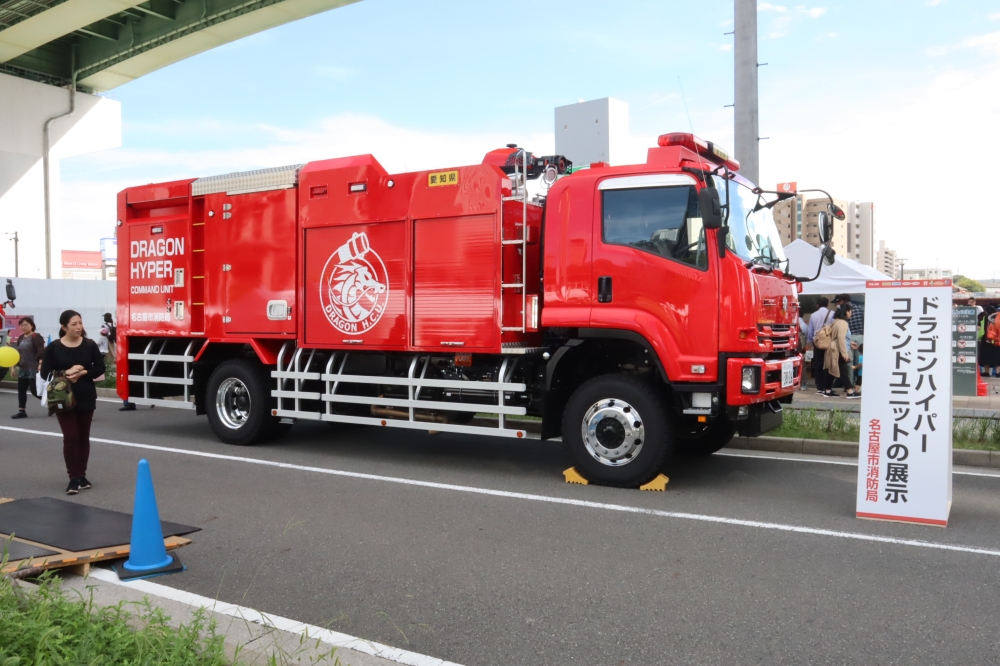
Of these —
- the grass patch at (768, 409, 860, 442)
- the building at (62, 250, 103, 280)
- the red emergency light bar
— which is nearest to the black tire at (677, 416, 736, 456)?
the grass patch at (768, 409, 860, 442)

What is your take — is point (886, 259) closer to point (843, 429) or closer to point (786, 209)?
point (786, 209)

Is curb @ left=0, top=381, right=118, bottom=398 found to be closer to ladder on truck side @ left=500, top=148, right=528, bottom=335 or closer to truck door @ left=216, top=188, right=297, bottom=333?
truck door @ left=216, top=188, right=297, bottom=333

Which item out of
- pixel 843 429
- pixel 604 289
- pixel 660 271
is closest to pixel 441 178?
pixel 604 289

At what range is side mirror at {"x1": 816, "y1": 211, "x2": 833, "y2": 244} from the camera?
297 inches

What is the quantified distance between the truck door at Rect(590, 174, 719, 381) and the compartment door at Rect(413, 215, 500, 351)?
3.65 feet

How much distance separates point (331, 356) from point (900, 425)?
602cm

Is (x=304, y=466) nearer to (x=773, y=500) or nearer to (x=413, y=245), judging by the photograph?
(x=413, y=245)

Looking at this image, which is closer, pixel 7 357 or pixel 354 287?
pixel 7 357

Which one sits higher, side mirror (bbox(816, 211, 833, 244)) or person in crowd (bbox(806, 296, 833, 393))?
side mirror (bbox(816, 211, 833, 244))

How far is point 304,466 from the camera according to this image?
8.67m

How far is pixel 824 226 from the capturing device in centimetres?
757

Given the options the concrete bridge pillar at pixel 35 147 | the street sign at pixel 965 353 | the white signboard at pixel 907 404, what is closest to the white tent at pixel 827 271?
the street sign at pixel 965 353

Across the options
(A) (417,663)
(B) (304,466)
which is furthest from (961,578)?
(B) (304,466)

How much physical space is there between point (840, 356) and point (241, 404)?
10242mm
